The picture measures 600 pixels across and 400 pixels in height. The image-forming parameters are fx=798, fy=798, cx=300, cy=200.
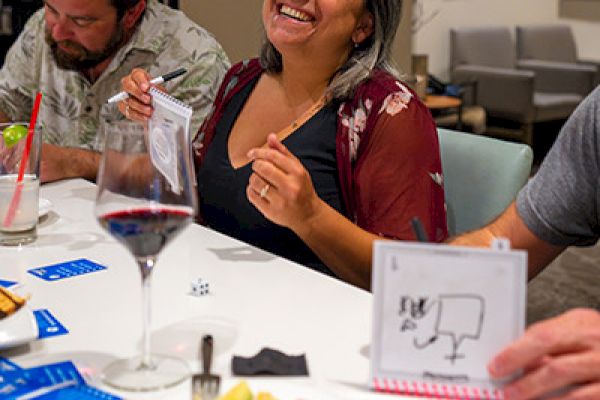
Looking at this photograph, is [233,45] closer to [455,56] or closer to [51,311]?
[51,311]

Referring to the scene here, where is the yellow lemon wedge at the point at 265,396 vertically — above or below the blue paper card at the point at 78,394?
above

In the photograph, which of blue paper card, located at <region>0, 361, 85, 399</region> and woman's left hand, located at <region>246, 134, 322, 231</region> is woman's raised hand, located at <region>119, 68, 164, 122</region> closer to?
woman's left hand, located at <region>246, 134, 322, 231</region>

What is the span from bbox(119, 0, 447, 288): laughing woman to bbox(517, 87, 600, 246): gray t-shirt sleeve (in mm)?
298

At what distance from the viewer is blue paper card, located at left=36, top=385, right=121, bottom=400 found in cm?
91

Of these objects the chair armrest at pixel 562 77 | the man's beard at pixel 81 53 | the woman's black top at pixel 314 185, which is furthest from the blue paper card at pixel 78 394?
the chair armrest at pixel 562 77

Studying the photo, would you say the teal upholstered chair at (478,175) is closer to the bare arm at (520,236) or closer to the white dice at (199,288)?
the bare arm at (520,236)

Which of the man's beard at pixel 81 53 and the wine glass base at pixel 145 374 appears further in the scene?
the man's beard at pixel 81 53

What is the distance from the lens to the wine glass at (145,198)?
0.90 metres

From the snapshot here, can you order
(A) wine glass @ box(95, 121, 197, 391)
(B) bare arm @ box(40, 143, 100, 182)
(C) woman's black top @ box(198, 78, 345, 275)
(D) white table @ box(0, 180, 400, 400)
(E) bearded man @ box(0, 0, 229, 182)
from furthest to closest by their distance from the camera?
(E) bearded man @ box(0, 0, 229, 182) < (B) bare arm @ box(40, 143, 100, 182) < (C) woman's black top @ box(198, 78, 345, 275) < (D) white table @ box(0, 180, 400, 400) < (A) wine glass @ box(95, 121, 197, 391)

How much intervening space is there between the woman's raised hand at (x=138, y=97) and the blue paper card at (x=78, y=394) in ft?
2.97

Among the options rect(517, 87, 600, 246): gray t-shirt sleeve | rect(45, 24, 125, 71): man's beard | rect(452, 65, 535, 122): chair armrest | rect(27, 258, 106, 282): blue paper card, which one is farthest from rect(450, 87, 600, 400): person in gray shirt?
rect(452, 65, 535, 122): chair armrest

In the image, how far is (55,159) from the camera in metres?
2.01

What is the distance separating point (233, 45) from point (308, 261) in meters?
1.79

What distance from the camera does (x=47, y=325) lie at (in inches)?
43.6
